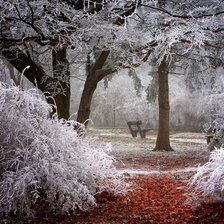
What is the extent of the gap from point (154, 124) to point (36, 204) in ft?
65.3

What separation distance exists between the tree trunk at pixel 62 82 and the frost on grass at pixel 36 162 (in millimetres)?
4898

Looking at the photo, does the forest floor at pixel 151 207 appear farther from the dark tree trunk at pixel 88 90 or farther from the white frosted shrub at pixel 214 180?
the dark tree trunk at pixel 88 90

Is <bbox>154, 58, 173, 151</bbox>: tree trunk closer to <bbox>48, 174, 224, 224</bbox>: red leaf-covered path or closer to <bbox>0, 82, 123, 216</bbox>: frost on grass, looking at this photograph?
<bbox>48, 174, 224, 224</bbox>: red leaf-covered path

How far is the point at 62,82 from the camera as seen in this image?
1125 centimetres

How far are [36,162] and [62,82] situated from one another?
20.1ft

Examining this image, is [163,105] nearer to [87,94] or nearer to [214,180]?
[87,94]

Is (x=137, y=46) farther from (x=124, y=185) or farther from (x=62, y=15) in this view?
(x=124, y=185)

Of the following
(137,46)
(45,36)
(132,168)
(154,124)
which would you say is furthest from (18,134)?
(154,124)

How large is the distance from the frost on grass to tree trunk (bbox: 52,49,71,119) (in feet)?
16.1

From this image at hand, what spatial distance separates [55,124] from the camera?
585cm

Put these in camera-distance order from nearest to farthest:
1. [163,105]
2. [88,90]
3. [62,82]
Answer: [62,82], [88,90], [163,105]

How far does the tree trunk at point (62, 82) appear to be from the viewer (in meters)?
10.8

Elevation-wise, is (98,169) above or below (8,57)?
below

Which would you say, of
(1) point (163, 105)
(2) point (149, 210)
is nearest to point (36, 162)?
(2) point (149, 210)
